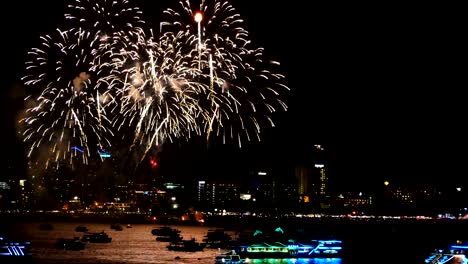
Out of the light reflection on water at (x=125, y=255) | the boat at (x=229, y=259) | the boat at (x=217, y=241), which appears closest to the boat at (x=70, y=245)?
the light reflection on water at (x=125, y=255)

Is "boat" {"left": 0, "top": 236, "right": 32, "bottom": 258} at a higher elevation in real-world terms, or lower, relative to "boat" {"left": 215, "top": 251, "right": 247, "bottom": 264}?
higher

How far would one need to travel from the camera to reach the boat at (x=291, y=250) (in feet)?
164

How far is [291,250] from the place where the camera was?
51.4 meters

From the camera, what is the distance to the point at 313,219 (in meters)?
129

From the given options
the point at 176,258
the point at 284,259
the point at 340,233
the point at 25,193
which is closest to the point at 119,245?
the point at 176,258

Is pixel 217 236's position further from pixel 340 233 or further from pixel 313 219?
pixel 313 219

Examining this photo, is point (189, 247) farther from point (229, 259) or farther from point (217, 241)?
point (229, 259)

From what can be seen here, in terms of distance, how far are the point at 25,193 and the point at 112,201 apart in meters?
16.0

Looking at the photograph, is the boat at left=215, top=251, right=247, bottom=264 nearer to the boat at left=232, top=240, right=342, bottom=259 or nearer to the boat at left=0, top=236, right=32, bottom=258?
the boat at left=232, top=240, right=342, bottom=259

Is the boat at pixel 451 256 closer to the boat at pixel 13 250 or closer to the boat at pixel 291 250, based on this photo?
the boat at pixel 291 250

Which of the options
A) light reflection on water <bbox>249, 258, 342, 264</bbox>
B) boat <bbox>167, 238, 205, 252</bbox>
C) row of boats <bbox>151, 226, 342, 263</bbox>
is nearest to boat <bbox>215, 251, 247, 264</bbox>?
row of boats <bbox>151, 226, 342, 263</bbox>

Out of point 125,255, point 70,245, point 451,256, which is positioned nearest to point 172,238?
point 70,245

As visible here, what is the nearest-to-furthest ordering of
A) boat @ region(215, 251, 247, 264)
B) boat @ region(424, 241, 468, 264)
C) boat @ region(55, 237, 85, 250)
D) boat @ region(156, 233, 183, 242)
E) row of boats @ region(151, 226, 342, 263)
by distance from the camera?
boat @ region(215, 251, 247, 264) < boat @ region(424, 241, 468, 264) < row of boats @ region(151, 226, 342, 263) < boat @ region(55, 237, 85, 250) < boat @ region(156, 233, 183, 242)

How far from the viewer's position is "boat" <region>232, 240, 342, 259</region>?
50031mm
